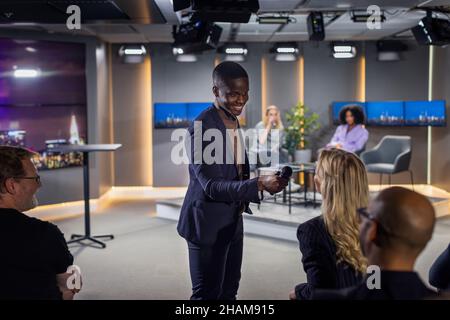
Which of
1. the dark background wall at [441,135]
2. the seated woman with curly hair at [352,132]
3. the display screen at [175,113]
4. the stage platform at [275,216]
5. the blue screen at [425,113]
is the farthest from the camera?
the display screen at [175,113]

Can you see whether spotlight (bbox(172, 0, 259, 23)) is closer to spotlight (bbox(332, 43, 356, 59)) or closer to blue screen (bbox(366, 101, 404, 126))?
spotlight (bbox(332, 43, 356, 59))

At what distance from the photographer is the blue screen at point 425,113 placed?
8.51m

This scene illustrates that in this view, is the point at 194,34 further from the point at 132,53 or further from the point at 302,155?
the point at 302,155

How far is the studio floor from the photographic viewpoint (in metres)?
4.30

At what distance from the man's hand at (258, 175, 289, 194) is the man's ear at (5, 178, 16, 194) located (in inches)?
36.8

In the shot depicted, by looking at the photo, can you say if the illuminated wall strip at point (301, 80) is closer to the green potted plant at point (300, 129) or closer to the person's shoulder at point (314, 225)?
the green potted plant at point (300, 129)

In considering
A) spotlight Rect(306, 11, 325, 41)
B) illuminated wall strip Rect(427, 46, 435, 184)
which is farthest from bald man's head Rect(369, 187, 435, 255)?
illuminated wall strip Rect(427, 46, 435, 184)

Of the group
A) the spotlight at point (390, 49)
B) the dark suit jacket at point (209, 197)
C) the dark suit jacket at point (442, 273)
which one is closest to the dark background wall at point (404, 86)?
the spotlight at point (390, 49)

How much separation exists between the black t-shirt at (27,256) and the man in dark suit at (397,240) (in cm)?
108

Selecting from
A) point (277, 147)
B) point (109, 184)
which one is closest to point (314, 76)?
point (277, 147)

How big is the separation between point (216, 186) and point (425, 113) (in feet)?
24.4

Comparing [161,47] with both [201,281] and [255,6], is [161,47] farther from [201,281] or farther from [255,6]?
[201,281]

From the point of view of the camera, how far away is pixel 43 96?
7484 mm
